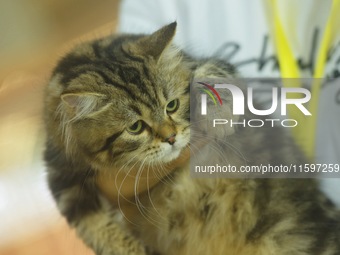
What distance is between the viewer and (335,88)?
70 cm

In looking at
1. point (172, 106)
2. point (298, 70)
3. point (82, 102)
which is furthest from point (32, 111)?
point (298, 70)

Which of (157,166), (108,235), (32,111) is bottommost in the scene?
(108,235)

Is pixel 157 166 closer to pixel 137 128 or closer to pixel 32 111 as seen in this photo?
pixel 137 128

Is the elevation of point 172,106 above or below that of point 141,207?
above

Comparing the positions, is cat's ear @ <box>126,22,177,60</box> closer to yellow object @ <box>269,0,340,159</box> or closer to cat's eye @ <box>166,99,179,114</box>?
cat's eye @ <box>166,99,179,114</box>

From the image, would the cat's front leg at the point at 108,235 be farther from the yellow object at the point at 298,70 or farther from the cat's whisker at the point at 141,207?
the yellow object at the point at 298,70

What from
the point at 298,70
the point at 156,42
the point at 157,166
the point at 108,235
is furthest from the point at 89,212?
the point at 298,70

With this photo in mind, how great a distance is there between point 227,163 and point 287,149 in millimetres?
103

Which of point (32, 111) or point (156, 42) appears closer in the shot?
point (156, 42)

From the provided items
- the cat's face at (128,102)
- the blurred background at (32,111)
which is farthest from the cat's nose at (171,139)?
the blurred background at (32,111)

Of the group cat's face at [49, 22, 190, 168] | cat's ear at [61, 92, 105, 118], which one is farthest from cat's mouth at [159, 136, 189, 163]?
cat's ear at [61, 92, 105, 118]

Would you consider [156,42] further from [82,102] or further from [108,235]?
[108,235]

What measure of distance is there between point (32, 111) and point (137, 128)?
0.74 feet

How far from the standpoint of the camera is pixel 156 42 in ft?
2.15
